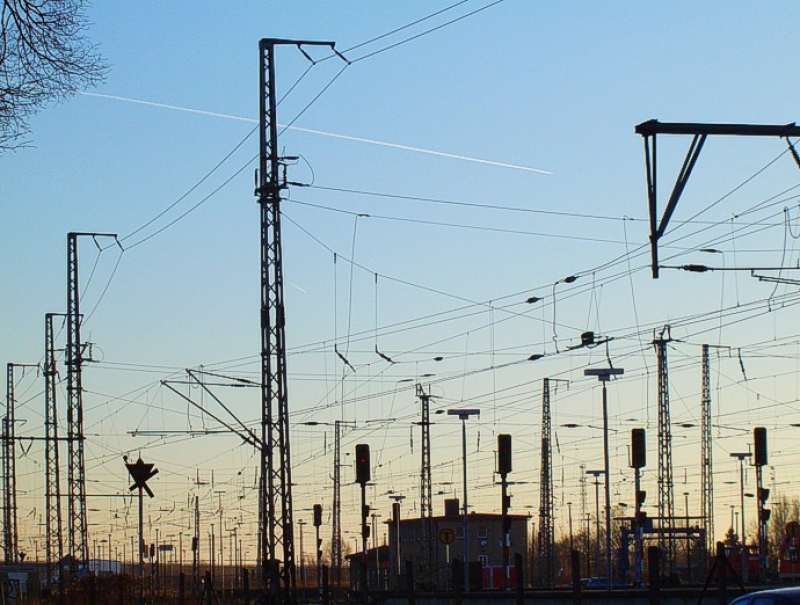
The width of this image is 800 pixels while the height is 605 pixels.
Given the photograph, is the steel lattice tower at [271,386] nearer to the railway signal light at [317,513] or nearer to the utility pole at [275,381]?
the utility pole at [275,381]

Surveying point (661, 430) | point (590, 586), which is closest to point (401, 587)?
point (590, 586)

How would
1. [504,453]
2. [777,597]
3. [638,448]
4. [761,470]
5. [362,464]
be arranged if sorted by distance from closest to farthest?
[777,597] < [362,464] < [504,453] < [638,448] < [761,470]

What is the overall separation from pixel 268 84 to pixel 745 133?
2522 cm

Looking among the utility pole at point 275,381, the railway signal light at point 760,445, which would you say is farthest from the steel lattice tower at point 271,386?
the railway signal light at point 760,445

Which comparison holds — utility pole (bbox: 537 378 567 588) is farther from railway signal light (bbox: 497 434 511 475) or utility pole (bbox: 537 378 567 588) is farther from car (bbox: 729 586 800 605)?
car (bbox: 729 586 800 605)

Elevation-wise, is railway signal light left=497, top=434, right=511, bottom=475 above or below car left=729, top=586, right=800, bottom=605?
above

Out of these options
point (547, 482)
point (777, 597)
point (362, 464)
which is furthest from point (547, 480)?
point (777, 597)

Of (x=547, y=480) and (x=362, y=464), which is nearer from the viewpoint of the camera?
(x=362, y=464)

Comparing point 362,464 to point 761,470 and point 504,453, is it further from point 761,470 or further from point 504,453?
point 761,470

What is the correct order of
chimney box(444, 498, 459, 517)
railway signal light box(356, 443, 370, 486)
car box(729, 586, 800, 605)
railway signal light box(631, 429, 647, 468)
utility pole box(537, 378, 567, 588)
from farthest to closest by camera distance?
chimney box(444, 498, 459, 517) < utility pole box(537, 378, 567, 588) < railway signal light box(631, 429, 647, 468) < railway signal light box(356, 443, 370, 486) < car box(729, 586, 800, 605)

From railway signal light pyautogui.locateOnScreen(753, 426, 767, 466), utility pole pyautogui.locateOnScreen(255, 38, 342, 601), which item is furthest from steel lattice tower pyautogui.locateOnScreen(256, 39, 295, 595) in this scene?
railway signal light pyautogui.locateOnScreen(753, 426, 767, 466)

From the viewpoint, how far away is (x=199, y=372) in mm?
53812

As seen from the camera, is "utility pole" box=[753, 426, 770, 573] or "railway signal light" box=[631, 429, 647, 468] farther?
"utility pole" box=[753, 426, 770, 573]

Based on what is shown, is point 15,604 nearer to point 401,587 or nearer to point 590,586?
point 401,587
